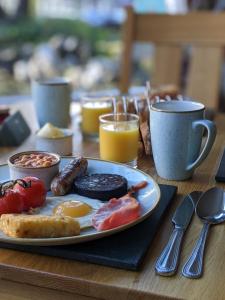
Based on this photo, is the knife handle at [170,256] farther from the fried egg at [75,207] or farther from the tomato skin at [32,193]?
the tomato skin at [32,193]

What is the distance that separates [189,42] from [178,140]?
4.01 feet

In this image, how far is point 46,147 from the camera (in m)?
1.22

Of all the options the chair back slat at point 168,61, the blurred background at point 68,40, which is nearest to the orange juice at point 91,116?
the chair back slat at point 168,61

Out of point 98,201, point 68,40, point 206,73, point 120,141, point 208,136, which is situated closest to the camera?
point 98,201

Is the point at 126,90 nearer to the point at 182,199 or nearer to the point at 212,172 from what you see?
the point at 212,172

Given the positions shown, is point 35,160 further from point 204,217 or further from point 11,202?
point 204,217

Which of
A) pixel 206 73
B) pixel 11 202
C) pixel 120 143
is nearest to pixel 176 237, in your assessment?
pixel 11 202

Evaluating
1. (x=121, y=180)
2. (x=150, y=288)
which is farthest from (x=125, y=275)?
(x=121, y=180)

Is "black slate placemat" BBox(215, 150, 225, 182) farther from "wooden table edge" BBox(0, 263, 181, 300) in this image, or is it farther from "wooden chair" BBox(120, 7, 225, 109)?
"wooden chair" BBox(120, 7, 225, 109)

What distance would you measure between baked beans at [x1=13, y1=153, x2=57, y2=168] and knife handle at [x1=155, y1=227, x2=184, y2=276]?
0.31 metres

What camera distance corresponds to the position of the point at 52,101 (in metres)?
1.43

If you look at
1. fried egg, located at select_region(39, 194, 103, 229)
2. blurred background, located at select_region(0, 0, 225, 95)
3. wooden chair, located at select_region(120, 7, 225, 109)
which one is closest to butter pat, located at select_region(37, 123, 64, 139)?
fried egg, located at select_region(39, 194, 103, 229)

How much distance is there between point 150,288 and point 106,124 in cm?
59

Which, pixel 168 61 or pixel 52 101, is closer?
pixel 52 101
